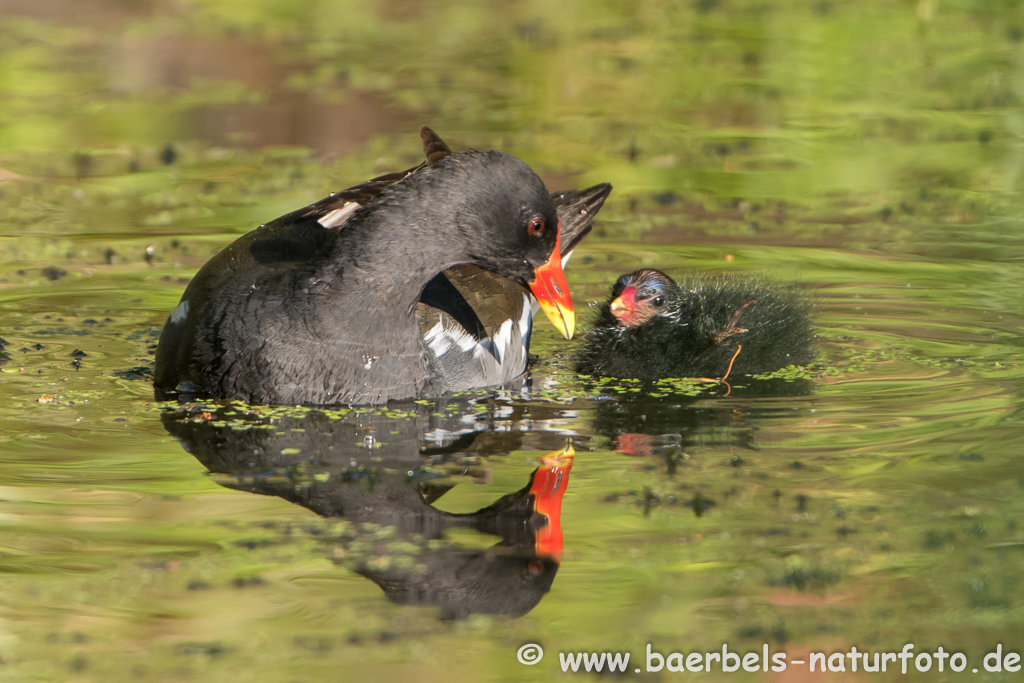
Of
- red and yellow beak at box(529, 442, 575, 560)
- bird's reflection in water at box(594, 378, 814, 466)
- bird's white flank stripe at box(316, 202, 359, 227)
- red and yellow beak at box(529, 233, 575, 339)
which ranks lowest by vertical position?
red and yellow beak at box(529, 442, 575, 560)

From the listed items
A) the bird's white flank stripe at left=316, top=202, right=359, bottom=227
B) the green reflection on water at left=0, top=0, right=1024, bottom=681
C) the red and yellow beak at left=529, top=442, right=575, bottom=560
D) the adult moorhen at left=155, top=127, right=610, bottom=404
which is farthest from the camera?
the bird's white flank stripe at left=316, top=202, right=359, bottom=227

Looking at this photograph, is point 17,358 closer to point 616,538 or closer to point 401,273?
point 401,273

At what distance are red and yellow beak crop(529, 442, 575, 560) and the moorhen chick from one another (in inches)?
46.7

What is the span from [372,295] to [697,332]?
1543mm

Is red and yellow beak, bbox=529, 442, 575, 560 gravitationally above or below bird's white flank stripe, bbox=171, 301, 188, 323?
below

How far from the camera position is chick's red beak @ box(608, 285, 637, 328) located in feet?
20.6

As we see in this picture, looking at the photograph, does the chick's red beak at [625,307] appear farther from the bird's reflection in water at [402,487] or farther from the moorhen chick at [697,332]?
the bird's reflection in water at [402,487]

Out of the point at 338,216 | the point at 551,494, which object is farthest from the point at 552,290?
the point at 551,494

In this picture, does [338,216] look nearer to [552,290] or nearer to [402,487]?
[552,290]

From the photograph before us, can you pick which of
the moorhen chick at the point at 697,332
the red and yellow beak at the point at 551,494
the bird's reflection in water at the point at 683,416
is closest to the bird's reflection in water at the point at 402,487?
the red and yellow beak at the point at 551,494

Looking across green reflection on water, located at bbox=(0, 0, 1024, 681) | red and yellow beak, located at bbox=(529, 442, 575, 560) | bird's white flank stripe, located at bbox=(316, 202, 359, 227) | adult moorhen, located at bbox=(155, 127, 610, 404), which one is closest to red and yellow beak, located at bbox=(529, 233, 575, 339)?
adult moorhen, located at bbox=(155, 127, 610, 404)

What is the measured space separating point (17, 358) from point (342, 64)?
23.5ft

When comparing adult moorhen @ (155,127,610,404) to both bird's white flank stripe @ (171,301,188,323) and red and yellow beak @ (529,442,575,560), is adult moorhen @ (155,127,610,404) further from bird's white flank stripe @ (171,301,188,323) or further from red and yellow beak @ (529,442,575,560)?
red and yellow beak @ (529,442,575,560)

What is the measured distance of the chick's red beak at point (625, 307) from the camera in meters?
6.27
